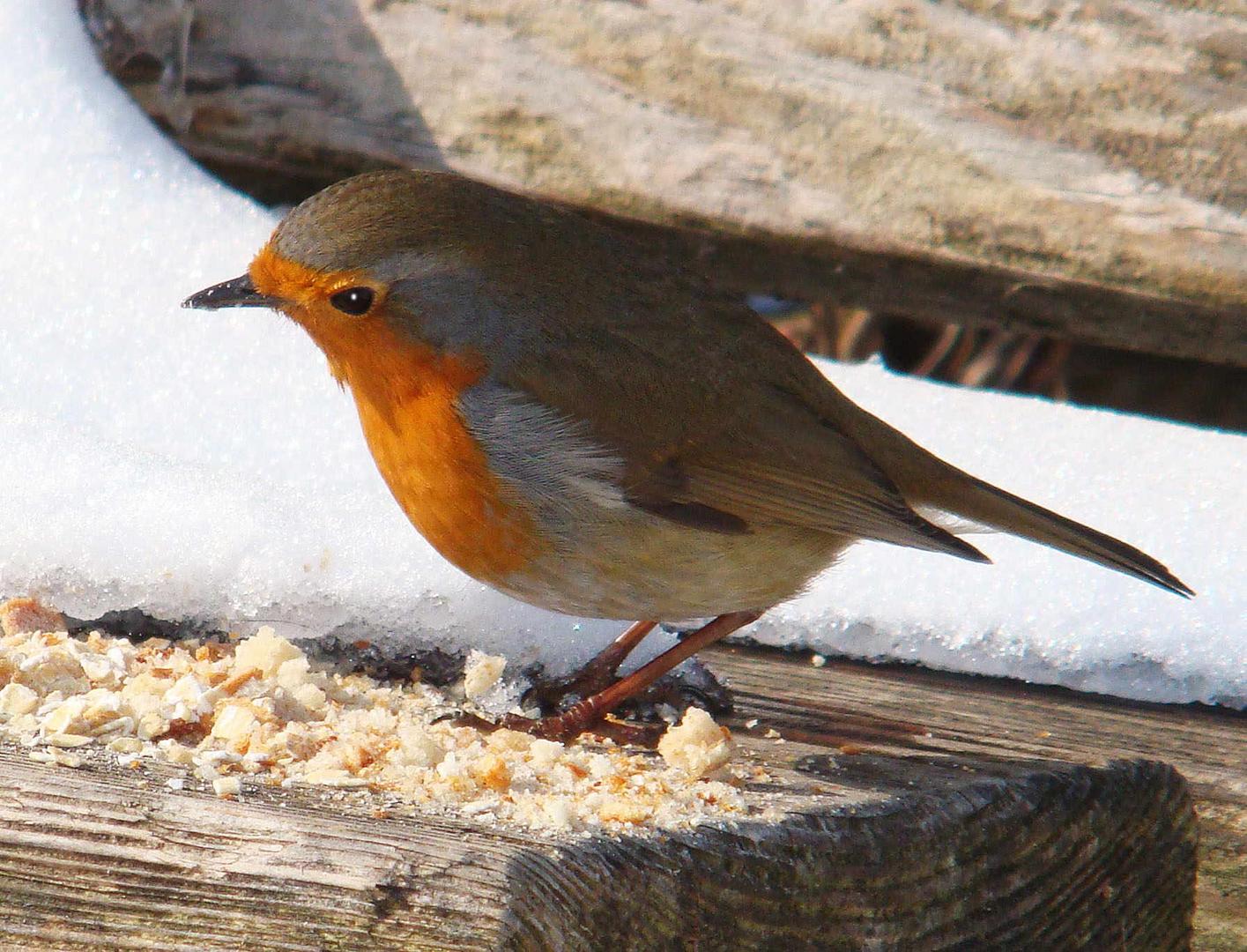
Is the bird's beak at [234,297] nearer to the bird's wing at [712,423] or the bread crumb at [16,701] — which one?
the bird's wing at [712,423]

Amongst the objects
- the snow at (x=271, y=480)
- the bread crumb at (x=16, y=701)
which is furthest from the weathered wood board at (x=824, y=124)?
the bread crumb at (x=16, y=701)

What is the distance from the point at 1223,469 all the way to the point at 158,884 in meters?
2.46

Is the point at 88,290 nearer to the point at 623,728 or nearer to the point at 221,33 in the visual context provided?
the point at 221,33

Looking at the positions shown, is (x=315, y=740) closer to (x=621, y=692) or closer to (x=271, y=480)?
(x=621, y=692)

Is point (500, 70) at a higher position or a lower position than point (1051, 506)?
higher

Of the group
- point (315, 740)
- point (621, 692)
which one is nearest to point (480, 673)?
point (621, 692)

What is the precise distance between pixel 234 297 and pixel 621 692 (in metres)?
0.91

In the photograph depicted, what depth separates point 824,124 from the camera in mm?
3539

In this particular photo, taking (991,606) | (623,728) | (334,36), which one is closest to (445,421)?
(623,728)

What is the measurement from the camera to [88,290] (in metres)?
3.49

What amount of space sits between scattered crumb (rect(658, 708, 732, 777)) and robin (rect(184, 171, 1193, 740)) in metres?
0.28

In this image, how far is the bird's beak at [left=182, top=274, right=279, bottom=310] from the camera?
8.40 feet

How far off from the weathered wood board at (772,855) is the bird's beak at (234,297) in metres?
0.97

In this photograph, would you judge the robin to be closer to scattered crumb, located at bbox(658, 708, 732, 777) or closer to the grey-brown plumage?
the grey-brown plumage
